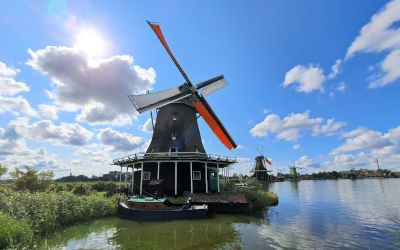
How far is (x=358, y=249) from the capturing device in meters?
11.1

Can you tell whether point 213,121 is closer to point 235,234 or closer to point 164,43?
point 164,43

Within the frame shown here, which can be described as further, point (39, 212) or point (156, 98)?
point (156, 98)

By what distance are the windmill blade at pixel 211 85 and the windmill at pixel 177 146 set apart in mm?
155

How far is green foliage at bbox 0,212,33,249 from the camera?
31.2 ft

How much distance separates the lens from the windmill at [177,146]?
2422 cm

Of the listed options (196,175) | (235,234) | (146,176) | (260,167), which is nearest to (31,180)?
(146,176)

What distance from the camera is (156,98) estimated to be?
88.6ft

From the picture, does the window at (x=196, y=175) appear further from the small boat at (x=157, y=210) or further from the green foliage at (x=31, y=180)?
the green foliage at (x=31, y=180)

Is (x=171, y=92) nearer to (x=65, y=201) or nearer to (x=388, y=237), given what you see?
(x=65, y=201)

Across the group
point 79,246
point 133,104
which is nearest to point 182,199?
point 133,104

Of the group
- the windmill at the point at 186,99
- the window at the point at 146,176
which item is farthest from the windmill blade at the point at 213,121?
the window at the point at 146,176

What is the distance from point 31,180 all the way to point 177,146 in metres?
13.2

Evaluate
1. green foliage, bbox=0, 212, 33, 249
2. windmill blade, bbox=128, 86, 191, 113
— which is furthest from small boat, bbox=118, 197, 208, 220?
windmill blade, bbox=128, 86, 191, 113

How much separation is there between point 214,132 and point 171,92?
613 cm
